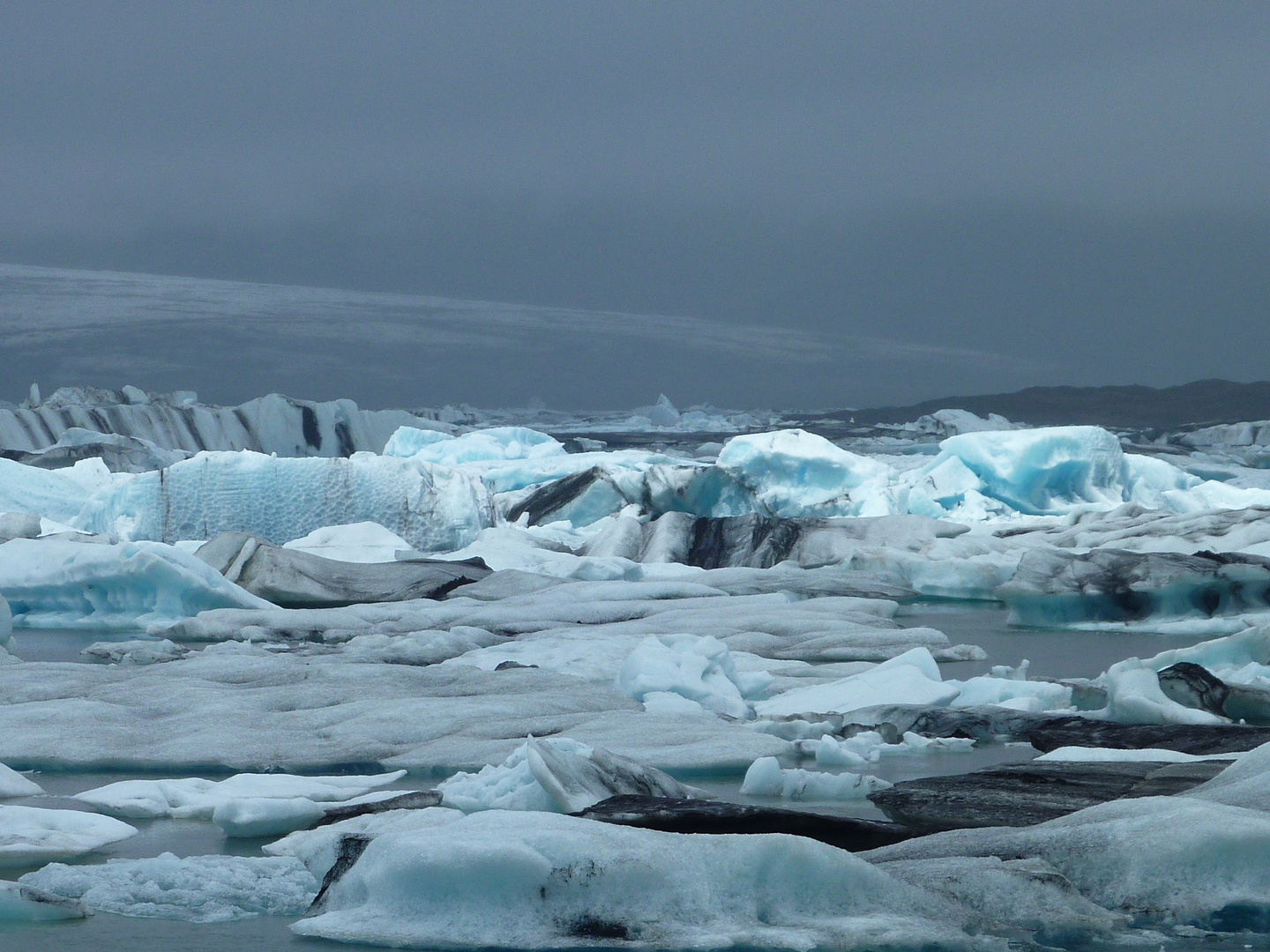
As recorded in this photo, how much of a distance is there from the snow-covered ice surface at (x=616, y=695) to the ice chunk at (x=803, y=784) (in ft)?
0.05

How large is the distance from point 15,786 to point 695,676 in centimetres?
313

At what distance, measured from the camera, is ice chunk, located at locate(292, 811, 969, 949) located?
2.72 m

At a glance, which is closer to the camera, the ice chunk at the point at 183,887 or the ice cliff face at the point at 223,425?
the ice chunk at the point at 183,887

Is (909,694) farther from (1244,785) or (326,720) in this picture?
(1244,785)

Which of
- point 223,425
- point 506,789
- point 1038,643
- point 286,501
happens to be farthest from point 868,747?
point 223,425

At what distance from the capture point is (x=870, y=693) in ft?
21.4

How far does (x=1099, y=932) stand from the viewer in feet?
9.42

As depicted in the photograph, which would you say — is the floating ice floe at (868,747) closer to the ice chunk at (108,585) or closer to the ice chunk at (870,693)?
the ice chunk at (870,693)

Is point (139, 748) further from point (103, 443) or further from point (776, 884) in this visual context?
point (103, 443)

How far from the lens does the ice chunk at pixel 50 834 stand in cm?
359

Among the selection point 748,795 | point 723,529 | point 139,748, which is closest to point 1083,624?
point 723,529

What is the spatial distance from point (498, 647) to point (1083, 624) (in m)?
5.46

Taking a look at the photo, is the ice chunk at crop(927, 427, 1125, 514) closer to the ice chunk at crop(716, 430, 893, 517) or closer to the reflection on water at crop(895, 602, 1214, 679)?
the ice chunk at crop(716, 430, 893, 517)

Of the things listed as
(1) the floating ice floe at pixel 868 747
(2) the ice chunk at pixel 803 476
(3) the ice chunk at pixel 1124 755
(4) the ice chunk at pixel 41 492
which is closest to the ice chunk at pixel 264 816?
(1) the floating ice floe at pixel 868 747
